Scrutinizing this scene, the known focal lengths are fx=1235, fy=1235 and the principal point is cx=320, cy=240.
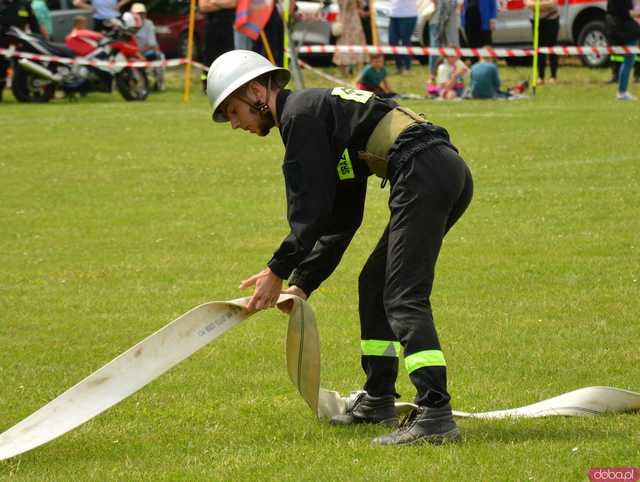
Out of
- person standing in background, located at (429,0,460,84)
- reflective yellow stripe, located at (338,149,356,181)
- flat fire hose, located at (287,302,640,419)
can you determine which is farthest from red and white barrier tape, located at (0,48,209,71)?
reflective yellow stripe, located at (338,149,356,181)

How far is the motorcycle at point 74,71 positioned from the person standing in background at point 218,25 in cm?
175

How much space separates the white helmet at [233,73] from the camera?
534cm

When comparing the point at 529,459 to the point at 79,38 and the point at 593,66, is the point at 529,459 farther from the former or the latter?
the point at 593,66

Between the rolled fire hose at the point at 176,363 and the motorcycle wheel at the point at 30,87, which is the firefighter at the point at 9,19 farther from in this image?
the rolled fire hose at the point at 176,363

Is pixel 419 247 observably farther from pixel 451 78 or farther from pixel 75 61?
pixel 75 61

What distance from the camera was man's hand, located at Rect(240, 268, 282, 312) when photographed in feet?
17.5

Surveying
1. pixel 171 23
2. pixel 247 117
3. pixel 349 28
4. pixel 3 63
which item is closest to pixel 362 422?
pixel 247 117

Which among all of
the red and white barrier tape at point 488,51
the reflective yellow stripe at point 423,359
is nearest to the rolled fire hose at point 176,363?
the reflective yellow stripe at point 423,359

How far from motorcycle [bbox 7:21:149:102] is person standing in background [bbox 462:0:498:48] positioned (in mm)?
7016

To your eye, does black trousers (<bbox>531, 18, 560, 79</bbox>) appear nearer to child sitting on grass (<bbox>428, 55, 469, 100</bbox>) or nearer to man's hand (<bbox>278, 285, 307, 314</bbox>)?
child sitting on grass (<bbox>428, 55, 469, 100</bbox>)

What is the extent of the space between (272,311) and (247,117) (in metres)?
3.22

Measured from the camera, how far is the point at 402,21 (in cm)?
2494

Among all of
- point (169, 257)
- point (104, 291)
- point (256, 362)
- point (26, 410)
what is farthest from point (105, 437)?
point (169, 257)

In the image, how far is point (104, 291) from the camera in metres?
9.12
